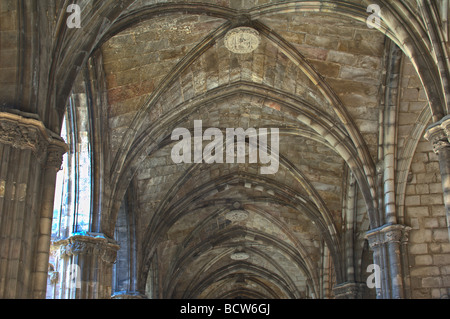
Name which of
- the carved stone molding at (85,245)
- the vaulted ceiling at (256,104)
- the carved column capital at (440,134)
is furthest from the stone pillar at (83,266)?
the carved column capital at (440,134)

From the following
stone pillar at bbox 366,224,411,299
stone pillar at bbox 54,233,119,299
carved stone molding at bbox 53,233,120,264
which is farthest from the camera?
carved stone molding at bbox 53,233,120,264

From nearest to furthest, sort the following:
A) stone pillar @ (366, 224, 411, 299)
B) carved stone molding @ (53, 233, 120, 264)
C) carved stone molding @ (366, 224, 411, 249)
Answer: stone pillar @ (366, 224, 411, 299) < carved stone molding @ (366, 224, 411, 249) < carved stone molding @ (53, 233, 120, 264)

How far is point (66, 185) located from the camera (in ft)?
48.9

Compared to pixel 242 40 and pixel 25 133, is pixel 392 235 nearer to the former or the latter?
pixel 242 40

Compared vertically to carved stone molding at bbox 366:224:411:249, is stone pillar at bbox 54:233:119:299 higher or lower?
lower

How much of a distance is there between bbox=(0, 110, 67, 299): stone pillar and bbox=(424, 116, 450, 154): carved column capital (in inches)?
232

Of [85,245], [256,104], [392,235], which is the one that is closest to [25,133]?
[85,245]

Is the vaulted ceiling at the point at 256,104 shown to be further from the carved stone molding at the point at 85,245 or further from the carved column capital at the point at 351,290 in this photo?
the carved stone molding at the point at 85,245

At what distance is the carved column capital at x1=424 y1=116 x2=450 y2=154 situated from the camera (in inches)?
392

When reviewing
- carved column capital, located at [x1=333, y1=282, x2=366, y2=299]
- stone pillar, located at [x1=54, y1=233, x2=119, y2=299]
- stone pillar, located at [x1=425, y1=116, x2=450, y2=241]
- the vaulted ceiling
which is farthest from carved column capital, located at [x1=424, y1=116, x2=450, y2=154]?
carved column capital, located at [x1=333, y1=282, x2=366, y2=299]

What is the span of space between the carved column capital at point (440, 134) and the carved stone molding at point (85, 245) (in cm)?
755

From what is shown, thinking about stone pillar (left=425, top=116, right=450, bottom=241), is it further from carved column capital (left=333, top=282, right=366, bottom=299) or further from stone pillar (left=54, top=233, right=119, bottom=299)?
carved column capital (left=333, top=282, right=366, bottom=299)
